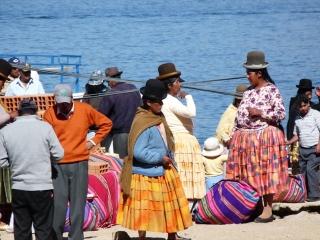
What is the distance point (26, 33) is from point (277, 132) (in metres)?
65.1

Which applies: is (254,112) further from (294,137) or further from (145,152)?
(294,137)

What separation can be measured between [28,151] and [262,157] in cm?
278

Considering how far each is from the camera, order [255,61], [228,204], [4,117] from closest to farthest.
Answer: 1. [4,117]
2. [255,61]
3. [228,204]

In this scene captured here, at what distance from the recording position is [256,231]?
38.9 ft

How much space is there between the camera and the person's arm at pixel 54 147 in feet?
34.0

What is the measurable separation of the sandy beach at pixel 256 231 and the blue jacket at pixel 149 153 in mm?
1111

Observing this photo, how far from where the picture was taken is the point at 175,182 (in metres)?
11.1

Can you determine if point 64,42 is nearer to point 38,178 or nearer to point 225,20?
point 225,20

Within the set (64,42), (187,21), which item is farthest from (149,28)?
(64,42)

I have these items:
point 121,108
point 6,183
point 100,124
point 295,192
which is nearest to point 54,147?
point 100,124

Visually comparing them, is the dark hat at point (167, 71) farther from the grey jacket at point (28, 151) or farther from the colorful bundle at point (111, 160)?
the grey jacket at point (28, 151)

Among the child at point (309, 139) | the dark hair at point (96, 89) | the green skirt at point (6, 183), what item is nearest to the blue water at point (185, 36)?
the dark hair at point (96, 89)

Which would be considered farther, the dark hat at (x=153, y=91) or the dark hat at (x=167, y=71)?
the dark hat at (x=167, y=71)

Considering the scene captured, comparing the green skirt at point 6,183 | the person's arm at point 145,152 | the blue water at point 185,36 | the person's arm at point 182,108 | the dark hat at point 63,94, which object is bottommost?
the blue water at point 185,36
